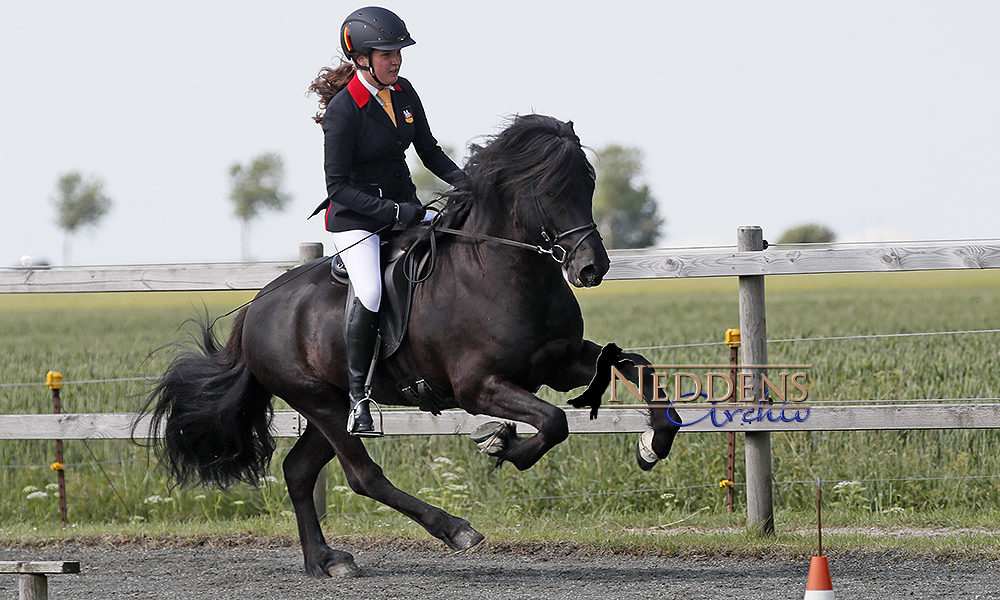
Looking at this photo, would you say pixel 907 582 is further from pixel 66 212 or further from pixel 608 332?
pixel 66 212

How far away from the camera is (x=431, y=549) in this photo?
20.8 feet

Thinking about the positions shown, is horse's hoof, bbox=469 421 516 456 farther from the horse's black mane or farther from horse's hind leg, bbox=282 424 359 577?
horse's hind leg, bbox=282 424 359 577

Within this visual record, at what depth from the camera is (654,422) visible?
4855mm

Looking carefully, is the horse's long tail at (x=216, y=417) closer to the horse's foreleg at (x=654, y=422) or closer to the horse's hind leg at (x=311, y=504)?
the horse's hind leg at (x=311, y=504)

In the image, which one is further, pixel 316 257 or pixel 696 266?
pixel 316 257

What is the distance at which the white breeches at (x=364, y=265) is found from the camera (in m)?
5.13

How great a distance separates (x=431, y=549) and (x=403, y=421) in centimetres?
84

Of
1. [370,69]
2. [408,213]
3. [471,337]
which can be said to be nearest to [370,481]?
[471,337]

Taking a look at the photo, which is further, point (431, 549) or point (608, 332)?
point (608, 332)

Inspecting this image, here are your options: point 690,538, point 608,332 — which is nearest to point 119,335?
point 608,332

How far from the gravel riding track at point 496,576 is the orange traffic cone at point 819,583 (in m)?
1.06

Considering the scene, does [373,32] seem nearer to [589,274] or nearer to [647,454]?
[589,274]

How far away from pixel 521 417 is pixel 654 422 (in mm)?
642

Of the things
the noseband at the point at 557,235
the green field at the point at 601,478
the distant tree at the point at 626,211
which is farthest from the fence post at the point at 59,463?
the distant tree at the point at 626,211
